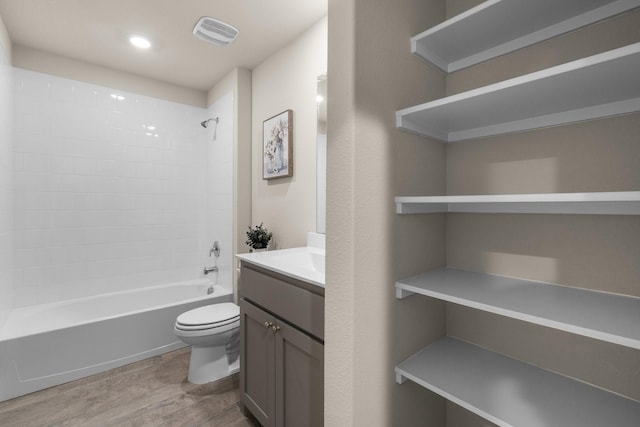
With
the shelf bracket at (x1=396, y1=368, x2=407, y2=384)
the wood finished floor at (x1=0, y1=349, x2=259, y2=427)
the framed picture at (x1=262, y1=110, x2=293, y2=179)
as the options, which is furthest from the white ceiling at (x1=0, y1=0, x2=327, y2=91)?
the wood finished floor at (x1=0, y1=349, x2=259, y2=427)

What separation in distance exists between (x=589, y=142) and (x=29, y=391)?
133 inches

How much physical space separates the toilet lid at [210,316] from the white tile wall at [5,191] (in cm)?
132

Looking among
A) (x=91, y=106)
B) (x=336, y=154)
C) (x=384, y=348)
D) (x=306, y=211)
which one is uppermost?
(x=91, y=106)

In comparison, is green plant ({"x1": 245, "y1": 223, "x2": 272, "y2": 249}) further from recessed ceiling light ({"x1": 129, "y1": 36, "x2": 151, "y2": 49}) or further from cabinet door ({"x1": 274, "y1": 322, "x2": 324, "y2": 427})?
recessed ceiling light ({"x1": 129, "y1": 36, "x2": 151, "y2": 49})

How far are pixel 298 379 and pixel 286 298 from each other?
1.12ft

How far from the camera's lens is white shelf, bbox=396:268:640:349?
0.67 m

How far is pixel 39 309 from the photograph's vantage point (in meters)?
2.36

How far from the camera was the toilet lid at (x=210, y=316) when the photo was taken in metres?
2.03

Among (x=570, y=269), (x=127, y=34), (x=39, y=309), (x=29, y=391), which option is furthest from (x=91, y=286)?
(x=570, y=269)

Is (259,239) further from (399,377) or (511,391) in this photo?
(511,391)

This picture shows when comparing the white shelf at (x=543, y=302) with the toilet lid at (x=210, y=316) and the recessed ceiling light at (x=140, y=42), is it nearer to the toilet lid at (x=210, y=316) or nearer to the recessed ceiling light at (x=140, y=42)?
the toilet lid at (x=210, y=316)

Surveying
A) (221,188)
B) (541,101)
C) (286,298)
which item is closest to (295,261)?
(286,298)

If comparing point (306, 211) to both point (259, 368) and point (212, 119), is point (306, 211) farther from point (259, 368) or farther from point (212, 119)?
point (212, 119)

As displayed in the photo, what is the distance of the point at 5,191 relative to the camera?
215cm
